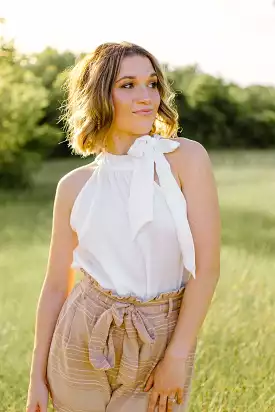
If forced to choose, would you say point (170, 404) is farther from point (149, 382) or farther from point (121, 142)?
point (121, 142)

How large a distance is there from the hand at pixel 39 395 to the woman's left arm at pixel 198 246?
37 cm

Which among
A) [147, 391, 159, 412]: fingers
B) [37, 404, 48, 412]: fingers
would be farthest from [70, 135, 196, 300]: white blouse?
[37, 404, 48, 412]: fingers

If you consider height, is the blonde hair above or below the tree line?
above

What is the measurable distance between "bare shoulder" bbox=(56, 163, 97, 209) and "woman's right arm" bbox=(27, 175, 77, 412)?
1 cm

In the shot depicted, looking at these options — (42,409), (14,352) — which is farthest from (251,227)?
(42,409)

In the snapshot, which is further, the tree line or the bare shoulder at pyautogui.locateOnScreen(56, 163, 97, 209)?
the tree line

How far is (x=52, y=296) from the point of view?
74.4 inches

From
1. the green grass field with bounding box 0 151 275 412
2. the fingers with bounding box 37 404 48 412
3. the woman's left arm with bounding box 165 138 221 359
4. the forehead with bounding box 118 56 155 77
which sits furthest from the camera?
the green grass field with bounding box 0 151 275 412

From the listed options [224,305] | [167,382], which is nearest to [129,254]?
[167,382]

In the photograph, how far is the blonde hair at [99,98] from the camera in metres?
1.79

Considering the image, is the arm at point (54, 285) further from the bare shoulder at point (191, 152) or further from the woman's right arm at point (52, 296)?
the bare shoulder at point (191, 152)

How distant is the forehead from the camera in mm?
1774

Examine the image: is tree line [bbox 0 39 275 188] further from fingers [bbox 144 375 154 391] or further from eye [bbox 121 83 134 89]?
fingers [bbox 144 375 154 391]

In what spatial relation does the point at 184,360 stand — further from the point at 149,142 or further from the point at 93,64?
the point at 93,64
